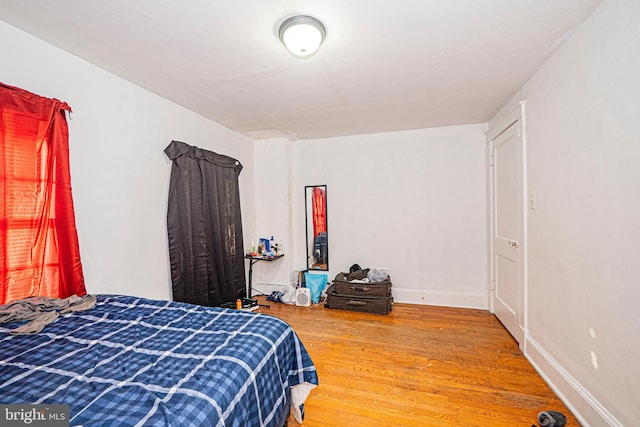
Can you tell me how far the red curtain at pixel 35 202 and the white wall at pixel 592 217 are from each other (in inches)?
123

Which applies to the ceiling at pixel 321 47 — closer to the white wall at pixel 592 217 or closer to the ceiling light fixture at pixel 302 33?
the ceiling light fixture at pixel 302 33

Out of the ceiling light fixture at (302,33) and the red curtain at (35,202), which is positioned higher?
the ceiling light fixture at (302,33)

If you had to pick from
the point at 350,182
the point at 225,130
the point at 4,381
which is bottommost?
the point at 4,381

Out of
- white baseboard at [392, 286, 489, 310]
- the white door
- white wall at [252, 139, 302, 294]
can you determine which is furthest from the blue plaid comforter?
white baseboard at [392, 286, 489, 310]

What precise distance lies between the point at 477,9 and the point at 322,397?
255 cm

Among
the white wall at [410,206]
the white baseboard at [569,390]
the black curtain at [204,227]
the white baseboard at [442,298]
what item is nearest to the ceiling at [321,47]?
the black curtain at [204,227]

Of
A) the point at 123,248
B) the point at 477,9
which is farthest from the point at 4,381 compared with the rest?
the point at 477,9

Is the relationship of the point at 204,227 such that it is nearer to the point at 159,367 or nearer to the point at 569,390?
the point at 159,367

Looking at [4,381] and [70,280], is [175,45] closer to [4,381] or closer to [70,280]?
[70,280]

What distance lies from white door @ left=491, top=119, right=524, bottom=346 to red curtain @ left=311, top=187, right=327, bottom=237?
2190 mm

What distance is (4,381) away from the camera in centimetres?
99

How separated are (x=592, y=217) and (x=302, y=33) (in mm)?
1947

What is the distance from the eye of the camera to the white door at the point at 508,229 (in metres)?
2.56

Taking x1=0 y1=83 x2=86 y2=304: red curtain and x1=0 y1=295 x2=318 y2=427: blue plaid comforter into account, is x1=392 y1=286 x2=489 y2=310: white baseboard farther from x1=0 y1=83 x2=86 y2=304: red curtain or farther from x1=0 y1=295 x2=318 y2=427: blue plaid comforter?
x1=0 y1=83 x2=86 y2=304: red curtain
